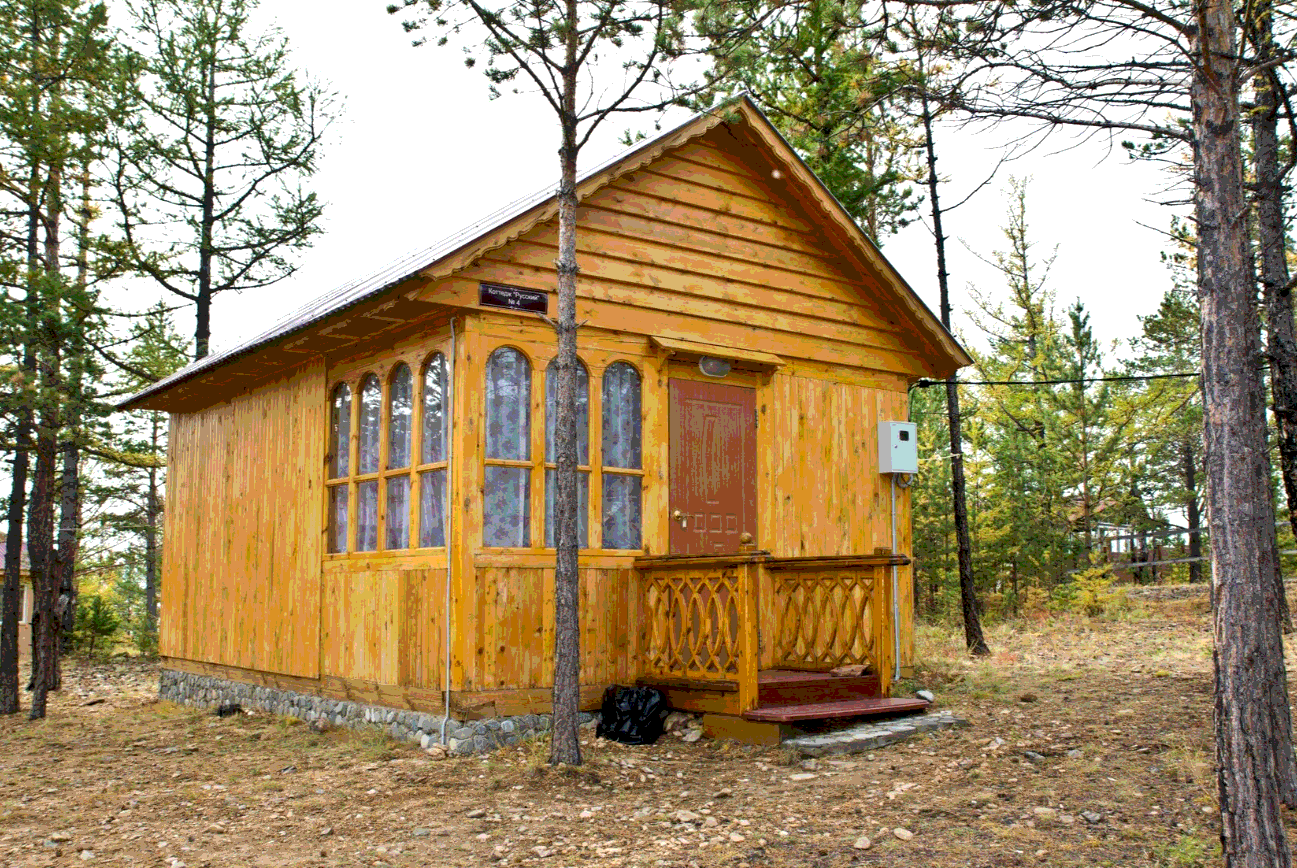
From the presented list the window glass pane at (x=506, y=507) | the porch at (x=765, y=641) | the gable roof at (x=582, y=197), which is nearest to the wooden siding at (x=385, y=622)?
the window glass pane at (x=506, y=507)

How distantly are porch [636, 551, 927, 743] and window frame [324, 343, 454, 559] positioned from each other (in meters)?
2.00

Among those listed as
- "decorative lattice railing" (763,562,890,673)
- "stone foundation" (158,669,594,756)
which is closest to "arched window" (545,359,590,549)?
"stone foundation" (158,669,594,756)

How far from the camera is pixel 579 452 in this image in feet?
32.4

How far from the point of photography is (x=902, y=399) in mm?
12617

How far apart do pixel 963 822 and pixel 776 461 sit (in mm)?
5009

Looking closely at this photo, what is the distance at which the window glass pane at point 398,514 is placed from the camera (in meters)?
9.87

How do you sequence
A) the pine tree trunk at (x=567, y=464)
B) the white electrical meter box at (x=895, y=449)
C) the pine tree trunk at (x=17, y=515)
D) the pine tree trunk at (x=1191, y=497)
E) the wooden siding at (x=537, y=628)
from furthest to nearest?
the pine tree trunk at (x=1191, y=497) → the pine tree trunk at (x=17, y=515) → the white electrical meter box at (x=895, y=449) → the wooden siding at (x=537, y=628) → the pine tree trunk at (x=567, y=464)

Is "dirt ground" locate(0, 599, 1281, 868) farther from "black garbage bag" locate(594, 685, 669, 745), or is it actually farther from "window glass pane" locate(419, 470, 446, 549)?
"window glass pane" locate(419, 470, 446, 549)

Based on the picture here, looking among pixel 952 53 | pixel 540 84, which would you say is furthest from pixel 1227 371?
pixel 540 84

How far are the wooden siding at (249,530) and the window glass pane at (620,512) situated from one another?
297cm

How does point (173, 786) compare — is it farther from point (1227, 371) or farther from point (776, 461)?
point (1227, 371)

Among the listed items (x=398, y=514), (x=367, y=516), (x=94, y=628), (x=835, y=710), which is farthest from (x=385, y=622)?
(x=94, y=628)

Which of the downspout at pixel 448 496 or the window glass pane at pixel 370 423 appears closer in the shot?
the downspout at pixel 448 496

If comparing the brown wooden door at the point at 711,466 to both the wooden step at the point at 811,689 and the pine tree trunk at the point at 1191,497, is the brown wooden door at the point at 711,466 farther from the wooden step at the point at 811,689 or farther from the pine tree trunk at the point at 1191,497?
the pine tree trunk at the point at 1191,497
